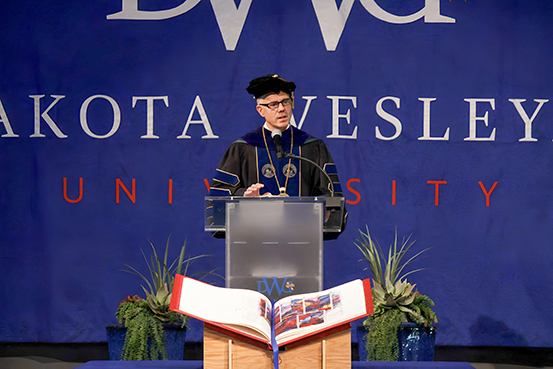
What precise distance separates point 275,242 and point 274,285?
0.52 ft

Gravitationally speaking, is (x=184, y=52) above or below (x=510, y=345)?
above

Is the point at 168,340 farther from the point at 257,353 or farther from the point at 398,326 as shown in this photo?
the point at 257,353

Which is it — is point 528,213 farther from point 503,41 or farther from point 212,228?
point 212,228

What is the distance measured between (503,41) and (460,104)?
1.95ft

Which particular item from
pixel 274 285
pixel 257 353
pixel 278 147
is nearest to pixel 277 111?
pixel 278 147

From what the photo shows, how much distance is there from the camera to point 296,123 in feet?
15.0

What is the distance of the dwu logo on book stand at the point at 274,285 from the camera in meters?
2.14

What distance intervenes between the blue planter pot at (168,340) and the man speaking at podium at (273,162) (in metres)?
0.88

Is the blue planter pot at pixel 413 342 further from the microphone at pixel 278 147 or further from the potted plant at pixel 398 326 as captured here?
the microphone at pixel 278 147

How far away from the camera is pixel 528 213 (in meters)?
4.53

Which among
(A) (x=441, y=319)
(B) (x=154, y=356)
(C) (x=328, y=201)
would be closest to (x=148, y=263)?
(B) (x=154, y=356)

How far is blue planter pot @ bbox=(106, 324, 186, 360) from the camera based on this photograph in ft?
11.3

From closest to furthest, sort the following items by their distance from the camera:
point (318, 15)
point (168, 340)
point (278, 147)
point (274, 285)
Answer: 1. point (274, 285)
2. point (278, 147)
3. point (168, 340)
4. point (318, 15)

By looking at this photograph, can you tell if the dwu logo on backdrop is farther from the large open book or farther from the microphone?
the large open book
